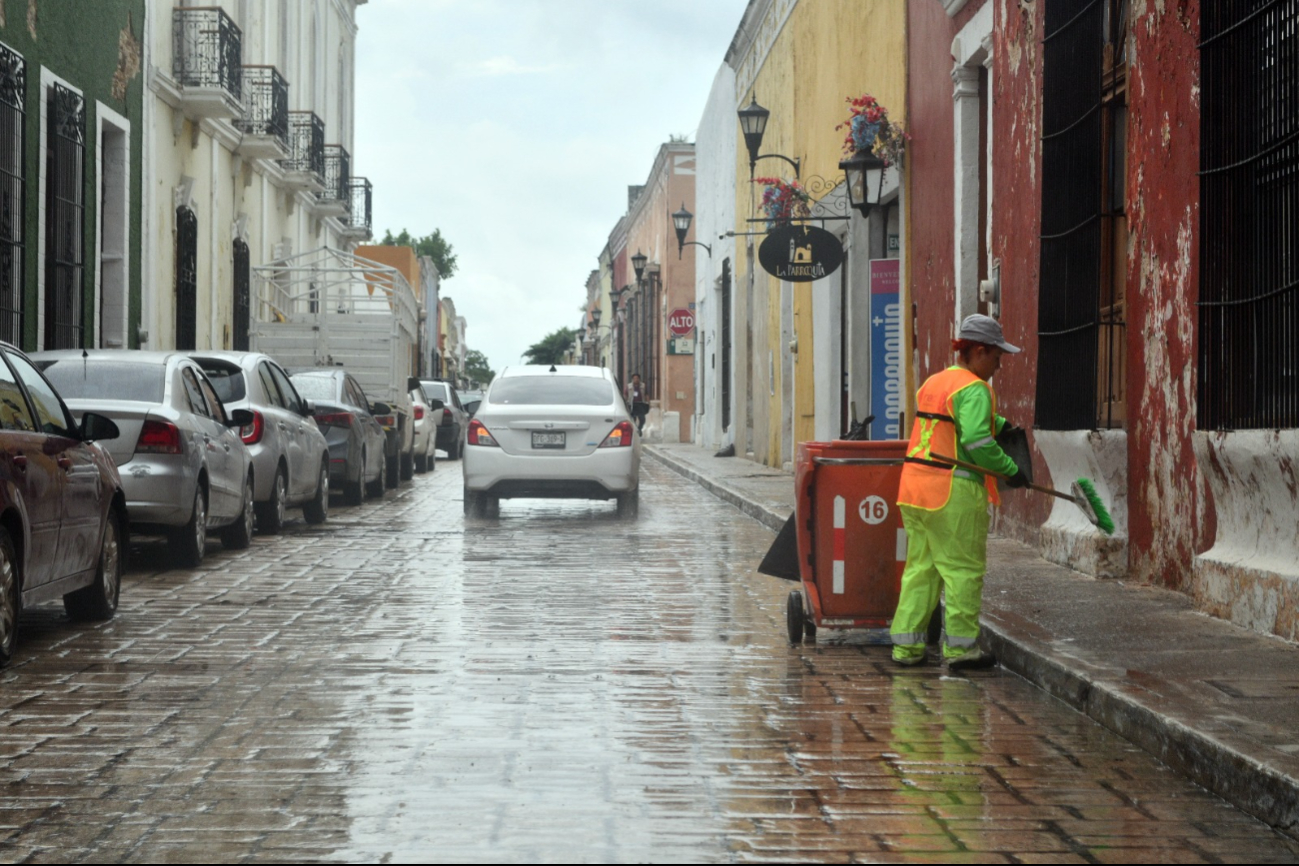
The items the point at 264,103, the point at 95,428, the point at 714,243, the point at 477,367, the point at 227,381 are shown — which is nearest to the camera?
the point at 95,428

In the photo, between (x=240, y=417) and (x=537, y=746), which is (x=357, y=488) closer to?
(x=240, y=417)

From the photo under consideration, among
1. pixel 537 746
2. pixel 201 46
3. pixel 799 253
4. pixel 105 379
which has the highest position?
pixel 201 46

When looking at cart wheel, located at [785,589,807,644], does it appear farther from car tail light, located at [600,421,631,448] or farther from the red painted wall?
car tail light, located at [600,421,631,448]

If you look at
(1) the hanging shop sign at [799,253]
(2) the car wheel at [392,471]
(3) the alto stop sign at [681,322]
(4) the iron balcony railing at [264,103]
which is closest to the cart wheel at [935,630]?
(1) the hanging shop sign at [799,253]

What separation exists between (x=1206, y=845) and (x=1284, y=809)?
321 mm

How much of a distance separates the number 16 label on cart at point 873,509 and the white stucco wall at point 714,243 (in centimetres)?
2530

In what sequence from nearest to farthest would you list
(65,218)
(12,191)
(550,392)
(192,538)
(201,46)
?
(192,538)
(12,191)
(550,392)
(65,218)
(201,46)

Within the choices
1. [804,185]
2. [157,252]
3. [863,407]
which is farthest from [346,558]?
[804,185]

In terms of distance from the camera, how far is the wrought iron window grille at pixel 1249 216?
25.5 ft

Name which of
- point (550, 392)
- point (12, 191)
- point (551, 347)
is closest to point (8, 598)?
point (12, 191)

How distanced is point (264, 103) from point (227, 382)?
50.8 ft

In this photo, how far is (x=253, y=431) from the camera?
1433cm

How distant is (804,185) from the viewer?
25.1 m

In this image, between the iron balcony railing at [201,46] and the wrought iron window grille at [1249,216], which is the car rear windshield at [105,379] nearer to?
the wrought iron window grille at [1249,216]
